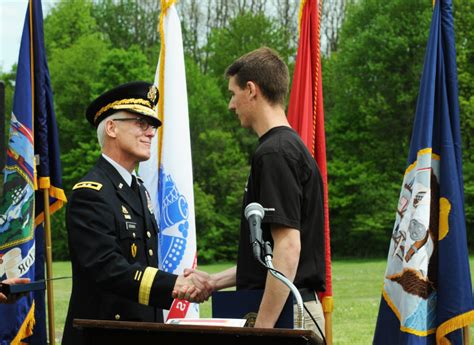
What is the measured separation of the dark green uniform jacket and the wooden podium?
2.33 ft

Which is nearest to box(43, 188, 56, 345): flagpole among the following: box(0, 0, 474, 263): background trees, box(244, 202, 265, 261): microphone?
box(244, 202, 265, 261): microphone

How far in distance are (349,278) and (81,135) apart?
21.7m

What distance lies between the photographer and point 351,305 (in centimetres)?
1644

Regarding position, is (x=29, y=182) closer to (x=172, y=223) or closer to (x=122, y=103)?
(x=172, y=223)

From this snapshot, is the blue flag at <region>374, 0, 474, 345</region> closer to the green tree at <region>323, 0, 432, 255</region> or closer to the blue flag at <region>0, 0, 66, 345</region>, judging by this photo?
the blue flag at <region>0, 0, 66, 345</region>

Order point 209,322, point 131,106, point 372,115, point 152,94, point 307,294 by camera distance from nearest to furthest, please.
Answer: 1. point 209,322
2. point 307,294
3. point 131,106
4. point 152,94
5. point 372,115

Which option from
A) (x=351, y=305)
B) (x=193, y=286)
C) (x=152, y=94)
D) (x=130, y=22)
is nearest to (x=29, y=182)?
(x=152, y=94)

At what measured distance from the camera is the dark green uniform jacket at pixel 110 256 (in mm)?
3930

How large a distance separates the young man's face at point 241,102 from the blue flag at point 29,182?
9.77ft

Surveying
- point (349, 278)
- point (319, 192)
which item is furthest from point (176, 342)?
point (349, 278)

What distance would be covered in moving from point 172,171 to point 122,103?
2738mm

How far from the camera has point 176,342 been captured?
10.3ft

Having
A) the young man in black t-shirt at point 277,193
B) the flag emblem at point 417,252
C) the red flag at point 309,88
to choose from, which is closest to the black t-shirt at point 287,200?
the young man in black t-shirt at point 277,193

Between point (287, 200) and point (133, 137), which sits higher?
point (133, 137)
